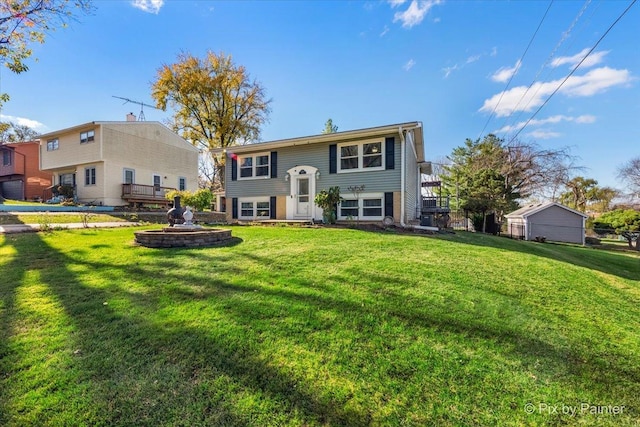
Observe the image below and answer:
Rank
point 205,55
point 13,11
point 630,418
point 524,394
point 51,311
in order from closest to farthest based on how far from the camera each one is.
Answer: point 630,418 < point 524,394 < point 51,311 < point 13,11 < point 205,55

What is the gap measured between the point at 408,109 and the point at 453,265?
17578mm

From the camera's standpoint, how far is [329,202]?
1134cm

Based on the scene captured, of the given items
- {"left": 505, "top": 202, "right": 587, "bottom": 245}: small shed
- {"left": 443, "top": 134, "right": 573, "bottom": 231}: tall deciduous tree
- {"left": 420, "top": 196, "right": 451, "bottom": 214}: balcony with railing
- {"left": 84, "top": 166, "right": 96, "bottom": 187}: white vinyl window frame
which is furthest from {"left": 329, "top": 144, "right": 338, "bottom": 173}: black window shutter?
{"left": 84, "top": 166, "right": 96, "bottom": 187}: white vinyl window frame

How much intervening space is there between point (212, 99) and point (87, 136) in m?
10.5

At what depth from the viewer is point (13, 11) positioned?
9.52 metres

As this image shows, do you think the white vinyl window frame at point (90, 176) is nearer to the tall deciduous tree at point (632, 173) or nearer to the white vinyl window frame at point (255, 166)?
the white vinyl window frame at point (255, 166)

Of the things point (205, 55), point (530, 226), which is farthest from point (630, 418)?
point (205, 55)

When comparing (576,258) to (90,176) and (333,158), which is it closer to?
(333,158)

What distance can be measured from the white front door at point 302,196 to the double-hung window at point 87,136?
15.5 m

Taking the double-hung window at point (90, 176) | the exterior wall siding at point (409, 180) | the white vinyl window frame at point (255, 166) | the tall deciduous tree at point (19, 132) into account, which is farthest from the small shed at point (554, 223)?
the tall deciduous tree at point (19, 132)

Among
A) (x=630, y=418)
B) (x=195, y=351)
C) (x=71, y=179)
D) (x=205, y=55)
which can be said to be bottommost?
(x=630, y=418)

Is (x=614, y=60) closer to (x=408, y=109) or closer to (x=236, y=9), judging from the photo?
(x=408, y=109)

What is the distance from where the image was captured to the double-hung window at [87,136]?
19.0m

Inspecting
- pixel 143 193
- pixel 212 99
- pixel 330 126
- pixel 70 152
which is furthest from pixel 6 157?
pixel 330 126
